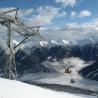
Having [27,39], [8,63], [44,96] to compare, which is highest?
[27,39]

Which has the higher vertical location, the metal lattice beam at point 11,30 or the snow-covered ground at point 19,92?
the metal lattice beam at point 11,30

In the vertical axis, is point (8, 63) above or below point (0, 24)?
below

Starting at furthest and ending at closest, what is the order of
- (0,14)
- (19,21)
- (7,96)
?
1. (19,21)
2. (0,14)
3. (7,96)

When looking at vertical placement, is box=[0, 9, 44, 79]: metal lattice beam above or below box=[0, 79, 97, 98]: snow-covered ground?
above

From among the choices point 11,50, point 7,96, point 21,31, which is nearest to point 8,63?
point 11,50

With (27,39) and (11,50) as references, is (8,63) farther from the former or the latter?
(27,39)

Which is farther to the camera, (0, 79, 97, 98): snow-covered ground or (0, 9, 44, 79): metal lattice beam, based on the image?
(0, 9, 44, 79): metal lattice beam

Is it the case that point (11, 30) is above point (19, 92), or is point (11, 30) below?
above

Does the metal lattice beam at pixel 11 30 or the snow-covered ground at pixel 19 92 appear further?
the metal lattice beam at pixel 11 30

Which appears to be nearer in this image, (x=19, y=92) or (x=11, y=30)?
(x=19, y=92)

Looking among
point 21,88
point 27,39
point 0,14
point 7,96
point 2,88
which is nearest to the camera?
point 7,96

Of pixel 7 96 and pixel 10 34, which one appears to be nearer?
pixel 7 96
